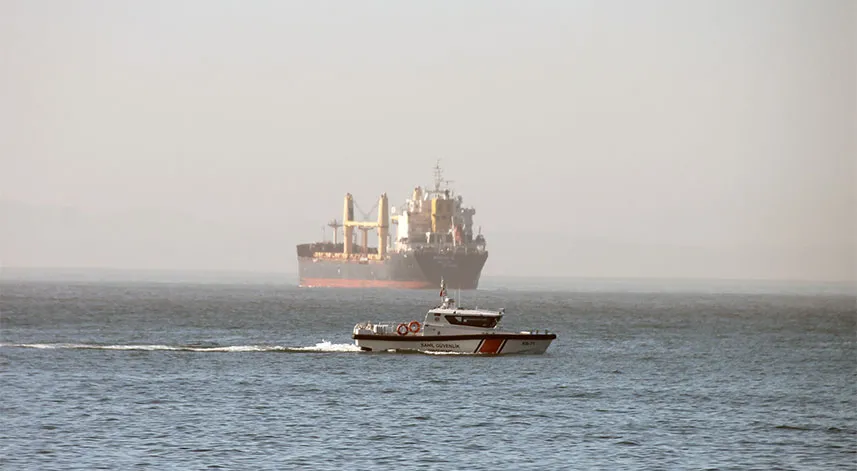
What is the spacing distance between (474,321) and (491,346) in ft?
6.15

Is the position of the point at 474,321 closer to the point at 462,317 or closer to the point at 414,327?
the point at 462,317

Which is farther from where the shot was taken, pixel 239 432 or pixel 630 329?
pixel 630 329

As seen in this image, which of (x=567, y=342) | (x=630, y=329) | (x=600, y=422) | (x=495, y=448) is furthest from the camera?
(x=630, y=329)

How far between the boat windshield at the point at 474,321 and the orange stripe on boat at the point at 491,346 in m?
0.96

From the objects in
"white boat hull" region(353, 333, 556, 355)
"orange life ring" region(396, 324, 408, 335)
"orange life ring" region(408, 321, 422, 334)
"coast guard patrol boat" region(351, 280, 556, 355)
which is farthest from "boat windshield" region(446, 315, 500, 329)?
"orange life ring" region(396, 324, 408, 335)

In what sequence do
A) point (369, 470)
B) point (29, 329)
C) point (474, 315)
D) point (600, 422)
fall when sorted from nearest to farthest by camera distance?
point (369, 470) → point (600, 422) → point (474, 315) → point (29, 329)

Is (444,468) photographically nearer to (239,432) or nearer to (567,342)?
(239,432)

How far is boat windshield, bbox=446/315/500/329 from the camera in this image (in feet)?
268

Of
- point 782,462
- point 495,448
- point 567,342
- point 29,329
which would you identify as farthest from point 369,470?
point 29,329

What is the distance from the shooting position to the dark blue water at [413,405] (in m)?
46.5

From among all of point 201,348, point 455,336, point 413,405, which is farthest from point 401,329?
point 413,405

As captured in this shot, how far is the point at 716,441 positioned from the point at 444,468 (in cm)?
1244

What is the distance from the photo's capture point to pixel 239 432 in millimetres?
50969

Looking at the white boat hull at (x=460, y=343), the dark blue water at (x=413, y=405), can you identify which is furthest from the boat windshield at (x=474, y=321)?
the dark blue water at (x=413, y=405)
